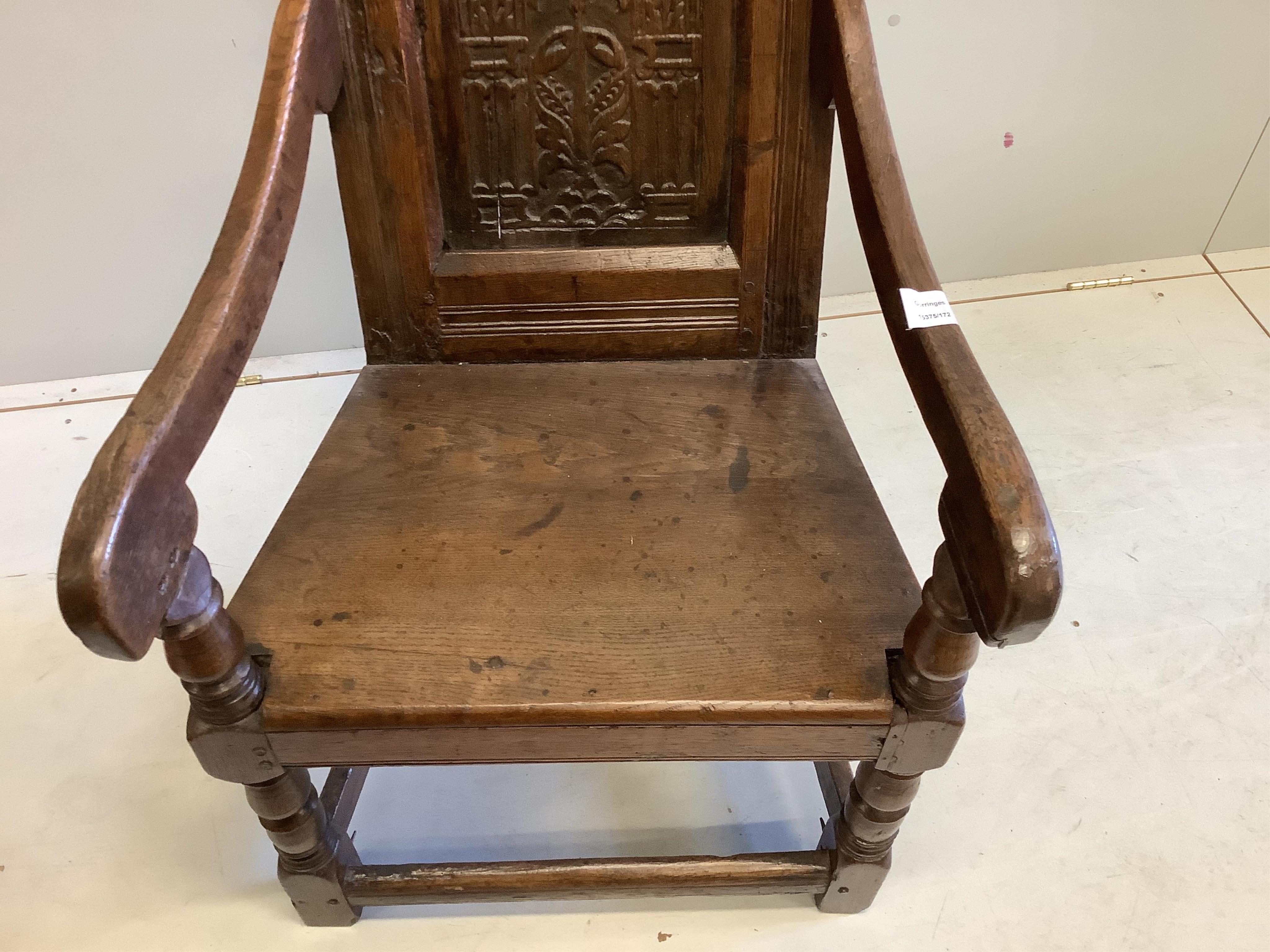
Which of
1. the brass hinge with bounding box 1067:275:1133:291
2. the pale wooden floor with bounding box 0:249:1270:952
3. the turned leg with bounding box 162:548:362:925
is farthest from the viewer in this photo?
the brass hinge with bounding box 1067:275:1133:291

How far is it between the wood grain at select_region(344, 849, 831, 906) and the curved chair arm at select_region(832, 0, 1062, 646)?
48 cm

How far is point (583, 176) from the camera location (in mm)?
974

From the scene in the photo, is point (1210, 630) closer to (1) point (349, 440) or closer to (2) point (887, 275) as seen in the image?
(2) point (887, 275)

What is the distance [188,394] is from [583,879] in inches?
24.7

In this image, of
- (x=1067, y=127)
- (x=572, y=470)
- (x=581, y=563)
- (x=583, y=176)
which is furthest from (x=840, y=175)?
(x=581, y=563)

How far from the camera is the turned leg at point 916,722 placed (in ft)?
2.12

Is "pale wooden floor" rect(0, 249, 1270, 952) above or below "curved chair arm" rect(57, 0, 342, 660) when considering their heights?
below

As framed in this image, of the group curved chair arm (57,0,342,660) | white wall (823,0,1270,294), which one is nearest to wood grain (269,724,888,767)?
curved chair arm (57,0,342,660)

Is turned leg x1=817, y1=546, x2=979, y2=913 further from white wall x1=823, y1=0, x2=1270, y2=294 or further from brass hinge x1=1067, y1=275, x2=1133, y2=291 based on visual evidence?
brass hinge x1=1067, y1=275, x2=1133, y2=291

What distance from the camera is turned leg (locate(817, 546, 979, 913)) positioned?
25.5 inches

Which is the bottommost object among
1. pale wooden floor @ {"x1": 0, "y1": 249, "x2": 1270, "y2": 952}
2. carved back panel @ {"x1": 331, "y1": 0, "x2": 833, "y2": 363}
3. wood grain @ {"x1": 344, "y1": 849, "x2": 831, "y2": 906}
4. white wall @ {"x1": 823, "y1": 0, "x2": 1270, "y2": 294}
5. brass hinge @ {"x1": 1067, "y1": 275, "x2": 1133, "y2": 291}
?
pale wooden floor @ {"x1": 0, "y1": 249, "x2": 1270, "y2": 952}

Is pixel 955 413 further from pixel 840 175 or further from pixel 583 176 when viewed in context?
pixel 840 175

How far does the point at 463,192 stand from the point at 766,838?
86 cm

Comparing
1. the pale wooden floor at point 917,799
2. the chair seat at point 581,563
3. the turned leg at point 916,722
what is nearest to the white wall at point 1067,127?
the pale wooden floor at point 917,799
